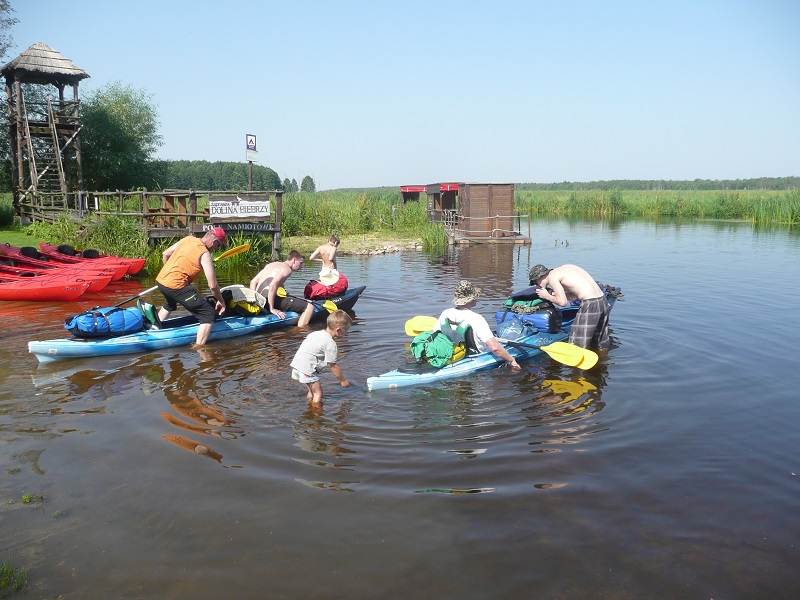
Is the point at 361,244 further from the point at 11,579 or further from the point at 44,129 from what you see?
the point at 11,579

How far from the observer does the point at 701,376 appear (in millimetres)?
8781

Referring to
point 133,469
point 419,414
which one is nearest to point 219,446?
point 133,469

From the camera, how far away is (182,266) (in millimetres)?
9484

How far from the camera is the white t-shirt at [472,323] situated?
7961mm

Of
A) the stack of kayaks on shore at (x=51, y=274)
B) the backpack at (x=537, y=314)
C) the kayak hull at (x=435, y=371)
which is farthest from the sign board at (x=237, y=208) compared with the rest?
the kayak hull at (x=435, y=371)

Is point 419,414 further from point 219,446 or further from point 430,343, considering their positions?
point 219,446

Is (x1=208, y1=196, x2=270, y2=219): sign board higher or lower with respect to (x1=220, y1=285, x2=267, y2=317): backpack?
higher

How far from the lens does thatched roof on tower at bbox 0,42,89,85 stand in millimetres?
26531

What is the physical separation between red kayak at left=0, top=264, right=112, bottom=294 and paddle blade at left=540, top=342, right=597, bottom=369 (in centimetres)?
974

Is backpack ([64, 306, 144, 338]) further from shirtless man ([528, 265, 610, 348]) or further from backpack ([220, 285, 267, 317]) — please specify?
shirtless man ([528, 265, 610, 348])

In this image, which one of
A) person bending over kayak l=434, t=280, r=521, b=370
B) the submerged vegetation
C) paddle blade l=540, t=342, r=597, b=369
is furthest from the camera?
paddle blade l=540, t=342, r=597, b=369

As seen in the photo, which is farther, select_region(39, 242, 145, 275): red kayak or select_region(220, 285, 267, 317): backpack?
select_region(39, 242, 145, 275): red kayak

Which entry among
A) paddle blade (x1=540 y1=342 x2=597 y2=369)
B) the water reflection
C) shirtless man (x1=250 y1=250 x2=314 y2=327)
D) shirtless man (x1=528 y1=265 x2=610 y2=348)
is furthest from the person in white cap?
paddle blade (x1=540 y1=342 x2=597 y2=369)

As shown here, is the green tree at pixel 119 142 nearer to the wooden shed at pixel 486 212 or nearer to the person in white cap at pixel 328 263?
the wooden shed at pixel 486 212
